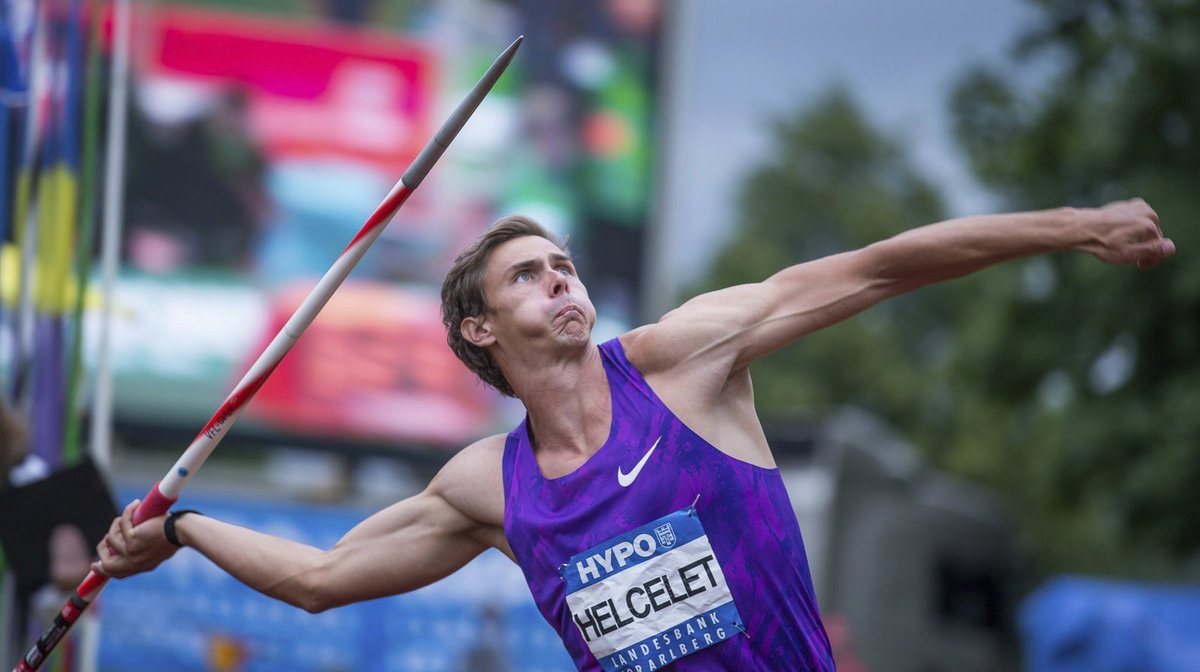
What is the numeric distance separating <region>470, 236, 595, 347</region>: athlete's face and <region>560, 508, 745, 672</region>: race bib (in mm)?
613

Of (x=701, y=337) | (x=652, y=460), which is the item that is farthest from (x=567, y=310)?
(x=652, y=460)

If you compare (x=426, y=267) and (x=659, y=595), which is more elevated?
(x=426, y=267)

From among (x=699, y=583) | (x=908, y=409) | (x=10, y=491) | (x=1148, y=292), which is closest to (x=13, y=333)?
(x=10, y=491)

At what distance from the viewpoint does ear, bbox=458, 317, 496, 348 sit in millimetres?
4426

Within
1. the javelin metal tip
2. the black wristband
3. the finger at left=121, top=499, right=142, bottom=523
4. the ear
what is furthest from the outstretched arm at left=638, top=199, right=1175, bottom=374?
the finger at left=121, top=499, right=142, bottom=523

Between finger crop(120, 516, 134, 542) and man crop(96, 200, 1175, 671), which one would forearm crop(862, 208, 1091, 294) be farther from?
finger crop(120, 516, 134, 542)

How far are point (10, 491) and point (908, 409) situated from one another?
35.6 meters

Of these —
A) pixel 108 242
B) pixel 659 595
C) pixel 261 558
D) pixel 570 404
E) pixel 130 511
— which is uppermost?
pixel 108 242

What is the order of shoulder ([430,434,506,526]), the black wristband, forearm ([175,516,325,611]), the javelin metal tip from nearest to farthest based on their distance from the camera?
the javelin metal tip
shoulder ([430,434,506,526])
forearm ([175,516,325,611])
the black wristband

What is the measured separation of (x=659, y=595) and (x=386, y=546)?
Result: 97cm

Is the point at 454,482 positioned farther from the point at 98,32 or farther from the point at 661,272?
the point at 661,272

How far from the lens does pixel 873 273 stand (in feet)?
13.4

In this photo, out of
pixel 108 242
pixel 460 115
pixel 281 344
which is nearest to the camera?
pixel 460 115

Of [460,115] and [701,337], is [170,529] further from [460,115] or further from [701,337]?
[701,337]
